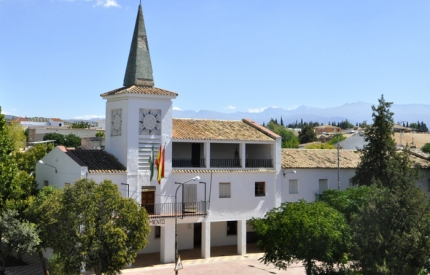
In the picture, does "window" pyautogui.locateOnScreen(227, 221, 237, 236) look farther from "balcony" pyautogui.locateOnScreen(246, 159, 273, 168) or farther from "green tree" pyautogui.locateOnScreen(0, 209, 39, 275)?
"green tree" pyautogui.locateOnScreen(0, 209, 39, 275)

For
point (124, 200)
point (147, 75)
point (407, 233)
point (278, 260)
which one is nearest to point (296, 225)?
point (278, 260)

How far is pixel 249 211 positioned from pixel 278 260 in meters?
9.15

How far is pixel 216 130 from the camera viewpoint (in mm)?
37062

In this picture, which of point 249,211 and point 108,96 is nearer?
point 108,96

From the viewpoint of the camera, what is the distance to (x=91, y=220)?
81.1ft

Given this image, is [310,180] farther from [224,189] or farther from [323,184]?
[224,189]


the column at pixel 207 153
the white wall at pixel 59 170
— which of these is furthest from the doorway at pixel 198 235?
the white wall at pixel 59 170

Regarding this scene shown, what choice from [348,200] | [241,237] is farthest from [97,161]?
[348,200]

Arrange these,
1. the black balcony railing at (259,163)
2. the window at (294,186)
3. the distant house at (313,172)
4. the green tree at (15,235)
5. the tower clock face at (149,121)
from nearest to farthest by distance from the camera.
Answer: the green tree at (15,235) → the tower clock face at (149,121) → the black balcony railing at (259,163) → the distant house at (313,172) → the window at (294,186)

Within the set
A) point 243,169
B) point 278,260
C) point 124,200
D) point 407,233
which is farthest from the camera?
point 243,169

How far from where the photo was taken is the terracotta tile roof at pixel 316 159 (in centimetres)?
3934

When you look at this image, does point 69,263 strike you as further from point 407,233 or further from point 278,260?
point 407,233

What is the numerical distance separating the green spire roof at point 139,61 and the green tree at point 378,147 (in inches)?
645

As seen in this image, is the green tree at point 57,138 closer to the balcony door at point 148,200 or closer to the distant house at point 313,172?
the distant house at point 313,172
